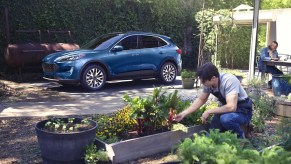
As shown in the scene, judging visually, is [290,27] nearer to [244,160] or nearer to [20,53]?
[20,53]

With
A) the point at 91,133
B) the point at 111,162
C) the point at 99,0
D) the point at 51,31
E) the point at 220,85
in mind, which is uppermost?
the point at 99,0

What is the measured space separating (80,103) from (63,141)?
4.22 metres

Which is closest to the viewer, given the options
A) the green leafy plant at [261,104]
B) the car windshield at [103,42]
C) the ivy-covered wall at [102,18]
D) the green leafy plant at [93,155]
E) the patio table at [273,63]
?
the green leafy plant at [93,155]

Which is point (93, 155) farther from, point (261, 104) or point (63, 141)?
point (261, 104)

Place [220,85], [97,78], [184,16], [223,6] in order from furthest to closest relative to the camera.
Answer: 1. [223,6]
2. [184,16]
3. [97,78]
4. [220,85]

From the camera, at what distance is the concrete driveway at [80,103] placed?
7.01 metres

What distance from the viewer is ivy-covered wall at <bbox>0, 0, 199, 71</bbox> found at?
12352 millimetres

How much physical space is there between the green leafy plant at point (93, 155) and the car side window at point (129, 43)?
665 centimetres

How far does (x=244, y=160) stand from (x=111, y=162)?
2043 mm

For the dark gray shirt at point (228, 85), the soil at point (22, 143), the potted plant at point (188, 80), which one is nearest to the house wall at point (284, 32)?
the potted plant at point (188, 80)

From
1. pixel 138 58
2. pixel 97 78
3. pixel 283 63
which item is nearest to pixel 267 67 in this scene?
pixel 283 63

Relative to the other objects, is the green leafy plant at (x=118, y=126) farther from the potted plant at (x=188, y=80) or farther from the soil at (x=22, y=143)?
the potted plant at (x=188, y=80)

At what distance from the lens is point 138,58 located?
10.9 meters

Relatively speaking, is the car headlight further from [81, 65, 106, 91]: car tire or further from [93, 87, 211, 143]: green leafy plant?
[93, 87, 211, 143]: green leafy plant
